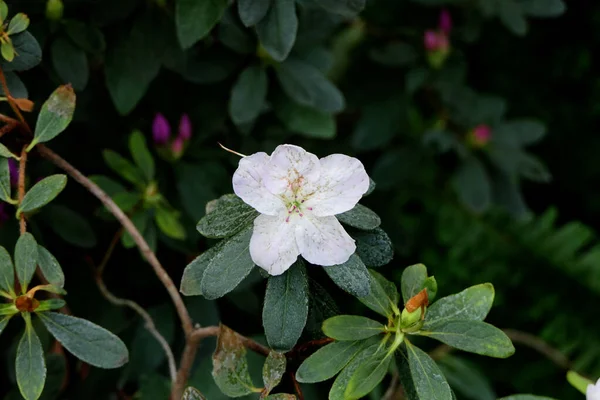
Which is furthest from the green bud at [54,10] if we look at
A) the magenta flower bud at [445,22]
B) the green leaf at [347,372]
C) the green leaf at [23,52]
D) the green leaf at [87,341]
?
the magenta flower bud at [445,22]

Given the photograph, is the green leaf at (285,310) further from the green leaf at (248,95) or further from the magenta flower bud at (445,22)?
the magenta flower bud at (445,22)

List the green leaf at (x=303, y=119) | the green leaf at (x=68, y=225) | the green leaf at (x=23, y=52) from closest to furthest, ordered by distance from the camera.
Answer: the green leaf at (x=23, y=52), the green leaf at (x=68, y=225), the green leaf at (x=303, y=119)

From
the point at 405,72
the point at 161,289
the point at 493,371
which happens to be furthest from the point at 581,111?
the point at 161,289

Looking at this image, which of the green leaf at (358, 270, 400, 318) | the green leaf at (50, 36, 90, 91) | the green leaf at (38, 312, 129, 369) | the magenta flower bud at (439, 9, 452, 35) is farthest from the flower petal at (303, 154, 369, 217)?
the magenta flower bud at (439, 9, 452, 35)

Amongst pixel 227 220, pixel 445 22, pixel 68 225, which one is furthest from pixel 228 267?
pixel 445 22

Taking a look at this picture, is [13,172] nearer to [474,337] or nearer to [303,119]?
[303,119]

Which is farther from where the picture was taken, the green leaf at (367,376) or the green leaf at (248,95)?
the green leaf at (248,95)

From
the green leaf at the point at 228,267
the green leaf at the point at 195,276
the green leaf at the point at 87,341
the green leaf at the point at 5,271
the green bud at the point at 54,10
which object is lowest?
the green leaf at the point at 87,341
